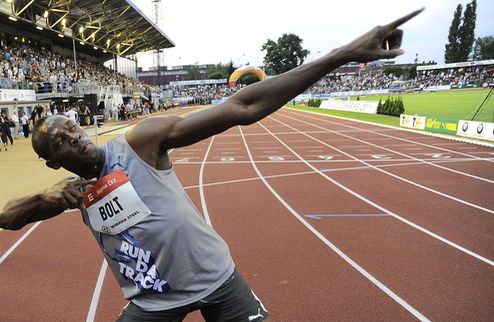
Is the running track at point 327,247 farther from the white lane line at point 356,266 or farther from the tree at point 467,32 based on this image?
the tree at point 467,32

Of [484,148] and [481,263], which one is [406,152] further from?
[481,263]

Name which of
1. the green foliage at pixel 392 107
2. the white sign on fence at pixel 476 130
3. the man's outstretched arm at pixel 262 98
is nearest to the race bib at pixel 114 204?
the man's outstretched arm at pixel 262 98

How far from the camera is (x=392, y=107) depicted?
28578 mm

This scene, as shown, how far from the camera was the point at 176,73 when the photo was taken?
126 m

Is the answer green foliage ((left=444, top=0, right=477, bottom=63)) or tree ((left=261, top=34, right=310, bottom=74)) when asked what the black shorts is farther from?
green foliage ((left=444, top=0, right=477, bottom=63))

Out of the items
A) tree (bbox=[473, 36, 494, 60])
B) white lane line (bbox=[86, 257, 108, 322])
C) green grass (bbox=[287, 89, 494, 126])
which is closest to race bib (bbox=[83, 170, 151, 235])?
white lane line (bbox=[86, 257, 108, 322])

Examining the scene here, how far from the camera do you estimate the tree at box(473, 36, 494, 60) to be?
107 m

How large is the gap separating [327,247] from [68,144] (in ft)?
15.2

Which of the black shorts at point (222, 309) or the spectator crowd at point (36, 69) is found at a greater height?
the spectator crowd at point (36, 69)

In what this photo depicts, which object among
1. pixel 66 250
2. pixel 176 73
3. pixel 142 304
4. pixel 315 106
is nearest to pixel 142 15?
pixel 315 106

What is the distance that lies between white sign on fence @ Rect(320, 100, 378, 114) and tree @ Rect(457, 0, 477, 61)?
59.0 meters

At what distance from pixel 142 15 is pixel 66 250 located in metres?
38.1

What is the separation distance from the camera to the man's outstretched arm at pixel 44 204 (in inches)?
69.7

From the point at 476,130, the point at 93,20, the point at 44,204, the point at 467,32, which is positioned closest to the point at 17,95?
the point at 93,20
